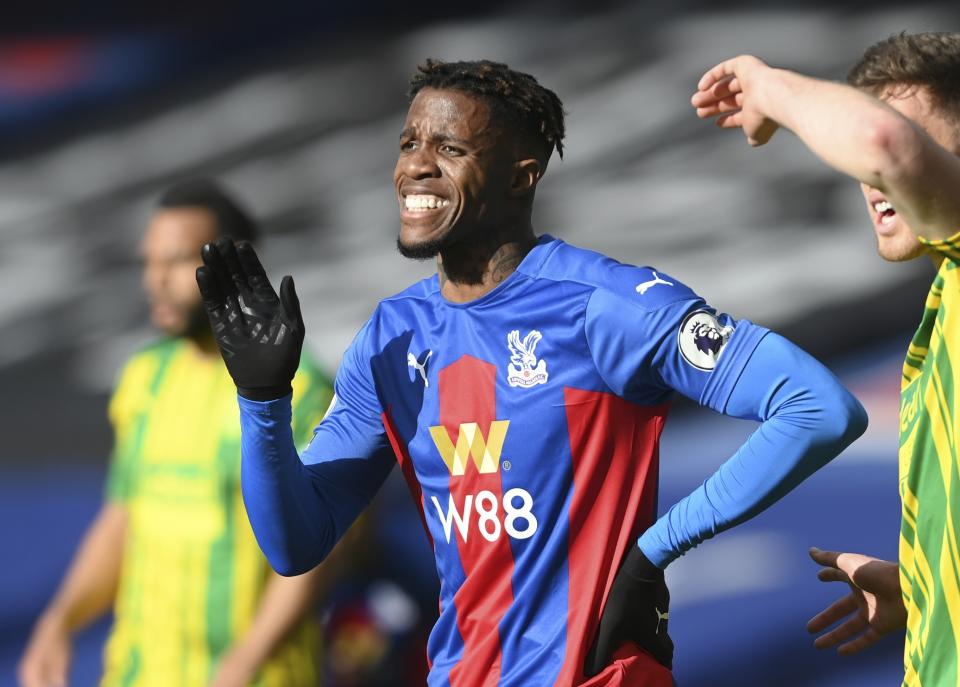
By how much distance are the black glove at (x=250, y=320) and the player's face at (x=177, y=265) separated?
4.35 feet

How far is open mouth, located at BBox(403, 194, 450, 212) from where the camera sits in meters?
2.84

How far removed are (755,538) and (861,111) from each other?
3.64 metres

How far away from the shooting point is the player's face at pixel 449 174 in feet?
9.32

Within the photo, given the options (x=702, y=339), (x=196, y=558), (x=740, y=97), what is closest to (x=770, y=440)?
(x=702, y=339)

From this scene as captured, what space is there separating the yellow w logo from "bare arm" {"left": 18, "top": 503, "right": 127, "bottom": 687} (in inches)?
73.2

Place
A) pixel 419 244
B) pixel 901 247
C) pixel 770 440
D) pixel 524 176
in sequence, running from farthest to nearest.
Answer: pixel 524 176 < pixel 419 244 < pixel 770 440 < pixel 901 247

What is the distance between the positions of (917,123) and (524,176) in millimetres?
972

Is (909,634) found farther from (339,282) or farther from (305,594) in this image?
(339,282)

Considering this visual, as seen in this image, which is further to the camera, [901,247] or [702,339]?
[702,339]

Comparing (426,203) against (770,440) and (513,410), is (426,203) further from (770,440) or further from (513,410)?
(770,440)

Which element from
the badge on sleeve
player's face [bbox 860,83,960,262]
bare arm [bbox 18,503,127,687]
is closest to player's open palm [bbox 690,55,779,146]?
player's face [bbox 860,83,960,262]

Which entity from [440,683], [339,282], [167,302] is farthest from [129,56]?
[440,683]

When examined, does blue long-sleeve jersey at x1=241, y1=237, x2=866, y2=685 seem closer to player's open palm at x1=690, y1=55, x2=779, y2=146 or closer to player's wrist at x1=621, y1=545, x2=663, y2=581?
player's wrist at x1=621, y1=545, x2=663, y2=581

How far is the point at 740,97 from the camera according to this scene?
6.75 ft
